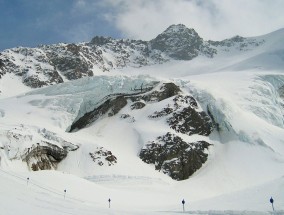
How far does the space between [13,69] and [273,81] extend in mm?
109469

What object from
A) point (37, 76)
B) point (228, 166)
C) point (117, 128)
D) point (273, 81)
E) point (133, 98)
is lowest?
point (228, 166)

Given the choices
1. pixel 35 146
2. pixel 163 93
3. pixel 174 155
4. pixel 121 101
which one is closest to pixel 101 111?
pixel 121 101

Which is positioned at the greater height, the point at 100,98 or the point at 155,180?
the point at 100,98

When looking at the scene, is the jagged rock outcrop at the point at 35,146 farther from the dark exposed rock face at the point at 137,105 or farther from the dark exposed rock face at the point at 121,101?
the dark exposed rock face at the point at 137,105

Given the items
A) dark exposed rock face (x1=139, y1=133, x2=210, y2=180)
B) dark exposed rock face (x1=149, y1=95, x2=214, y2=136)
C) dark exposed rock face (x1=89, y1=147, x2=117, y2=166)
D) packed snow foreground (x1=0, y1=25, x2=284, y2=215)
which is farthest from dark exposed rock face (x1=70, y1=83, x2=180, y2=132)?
dark exposed rock face (x1=89, y1=147, x2=117, y2=166)

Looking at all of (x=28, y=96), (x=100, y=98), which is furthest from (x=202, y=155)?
(x=28, y=96)

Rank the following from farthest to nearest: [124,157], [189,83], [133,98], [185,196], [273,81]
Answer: [273,81] → [189,83] → [133,98] → [124,157] → [185,196]

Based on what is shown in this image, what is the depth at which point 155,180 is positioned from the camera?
229 ft

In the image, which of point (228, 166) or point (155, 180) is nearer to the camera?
point (155, 180)

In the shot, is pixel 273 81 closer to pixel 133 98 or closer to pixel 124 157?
pixel 133 98

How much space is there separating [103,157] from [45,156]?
30.9ft

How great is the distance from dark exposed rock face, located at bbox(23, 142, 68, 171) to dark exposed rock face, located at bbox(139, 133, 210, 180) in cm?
1488

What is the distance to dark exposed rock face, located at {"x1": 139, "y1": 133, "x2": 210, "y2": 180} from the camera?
Answer: 78.2 meters

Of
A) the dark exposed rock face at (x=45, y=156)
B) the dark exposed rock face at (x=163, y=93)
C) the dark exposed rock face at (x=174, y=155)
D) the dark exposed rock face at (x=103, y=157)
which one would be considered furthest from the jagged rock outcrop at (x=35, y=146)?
the dark exposed rock face at (x=163, y=93)
